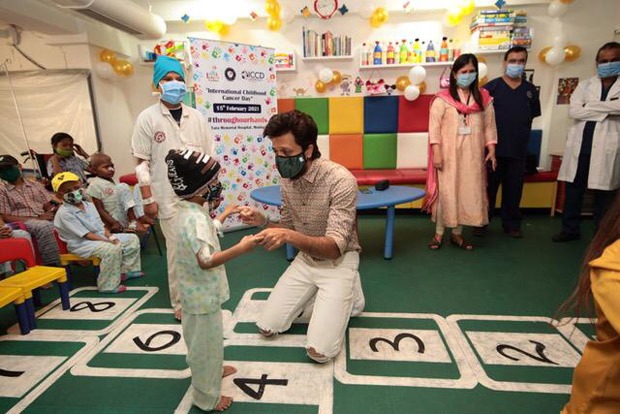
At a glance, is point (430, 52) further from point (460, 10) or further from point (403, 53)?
point (460, 10)

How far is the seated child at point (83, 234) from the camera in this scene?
2830 millimetres

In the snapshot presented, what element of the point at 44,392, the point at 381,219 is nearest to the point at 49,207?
the point at 44,392

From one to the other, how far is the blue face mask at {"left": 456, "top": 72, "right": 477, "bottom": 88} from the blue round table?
3.49 feet

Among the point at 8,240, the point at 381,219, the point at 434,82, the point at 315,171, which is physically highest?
the point at 434,82

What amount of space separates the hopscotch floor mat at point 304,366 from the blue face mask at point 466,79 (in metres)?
2.06

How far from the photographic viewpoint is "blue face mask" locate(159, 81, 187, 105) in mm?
2232

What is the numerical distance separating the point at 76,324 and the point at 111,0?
141 inches

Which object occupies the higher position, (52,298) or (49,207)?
(49,207)

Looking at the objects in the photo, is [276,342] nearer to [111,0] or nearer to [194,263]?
[194,263]

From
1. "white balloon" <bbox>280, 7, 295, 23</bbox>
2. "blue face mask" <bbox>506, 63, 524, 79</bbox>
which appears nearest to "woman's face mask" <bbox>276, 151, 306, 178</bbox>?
"blue face mask" <bbox>506, 63, 524, 79</bbox>

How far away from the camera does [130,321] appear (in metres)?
2.44

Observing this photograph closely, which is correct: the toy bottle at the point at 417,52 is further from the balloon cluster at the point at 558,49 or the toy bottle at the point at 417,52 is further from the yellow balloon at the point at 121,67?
the yellow balloon at the point at 121,67

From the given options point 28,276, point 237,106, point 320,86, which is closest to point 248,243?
point 28,276

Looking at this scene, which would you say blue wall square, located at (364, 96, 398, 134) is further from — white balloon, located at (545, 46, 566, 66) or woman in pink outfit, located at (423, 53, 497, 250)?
white balloon, located at (545, 46, 566, 66)
